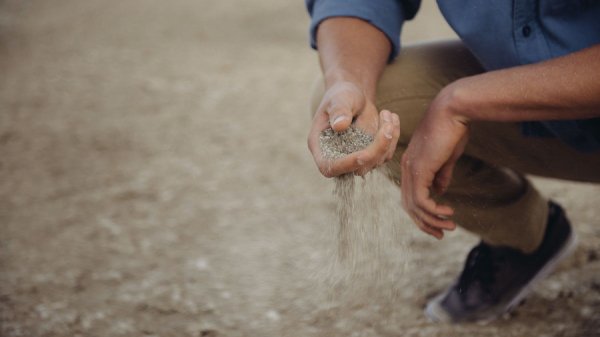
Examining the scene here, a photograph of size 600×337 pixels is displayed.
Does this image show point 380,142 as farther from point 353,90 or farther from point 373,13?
point 373,13

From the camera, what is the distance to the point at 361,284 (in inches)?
82.1

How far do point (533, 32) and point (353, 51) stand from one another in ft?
1.50

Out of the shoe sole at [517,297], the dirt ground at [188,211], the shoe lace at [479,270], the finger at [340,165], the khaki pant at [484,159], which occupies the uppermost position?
the finger at [340,165]

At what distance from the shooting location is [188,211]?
2.76 meters

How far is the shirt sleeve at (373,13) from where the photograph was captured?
1.73 metres

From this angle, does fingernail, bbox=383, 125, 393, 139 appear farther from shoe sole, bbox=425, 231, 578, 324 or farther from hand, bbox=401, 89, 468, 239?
shoe sole, bbox=425, 231, 578, 324

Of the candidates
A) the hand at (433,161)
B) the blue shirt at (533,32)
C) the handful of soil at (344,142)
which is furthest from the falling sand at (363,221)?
the blue shirt at (533,32)

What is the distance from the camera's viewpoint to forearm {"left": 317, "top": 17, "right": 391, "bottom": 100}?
1.62 m

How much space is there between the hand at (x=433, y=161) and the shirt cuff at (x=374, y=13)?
34 cm

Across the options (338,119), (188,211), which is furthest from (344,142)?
(188,211)

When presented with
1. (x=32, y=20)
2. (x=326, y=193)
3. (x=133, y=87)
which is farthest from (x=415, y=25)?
A: (x=32, y=20)

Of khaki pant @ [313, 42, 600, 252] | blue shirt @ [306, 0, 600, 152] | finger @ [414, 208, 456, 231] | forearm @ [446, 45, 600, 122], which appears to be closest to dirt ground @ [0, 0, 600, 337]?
khaki pant @ [313, 42, 600, 252]

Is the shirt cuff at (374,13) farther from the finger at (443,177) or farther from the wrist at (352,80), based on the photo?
the finger at (443,177)

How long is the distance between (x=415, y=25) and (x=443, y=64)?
3705 mm
